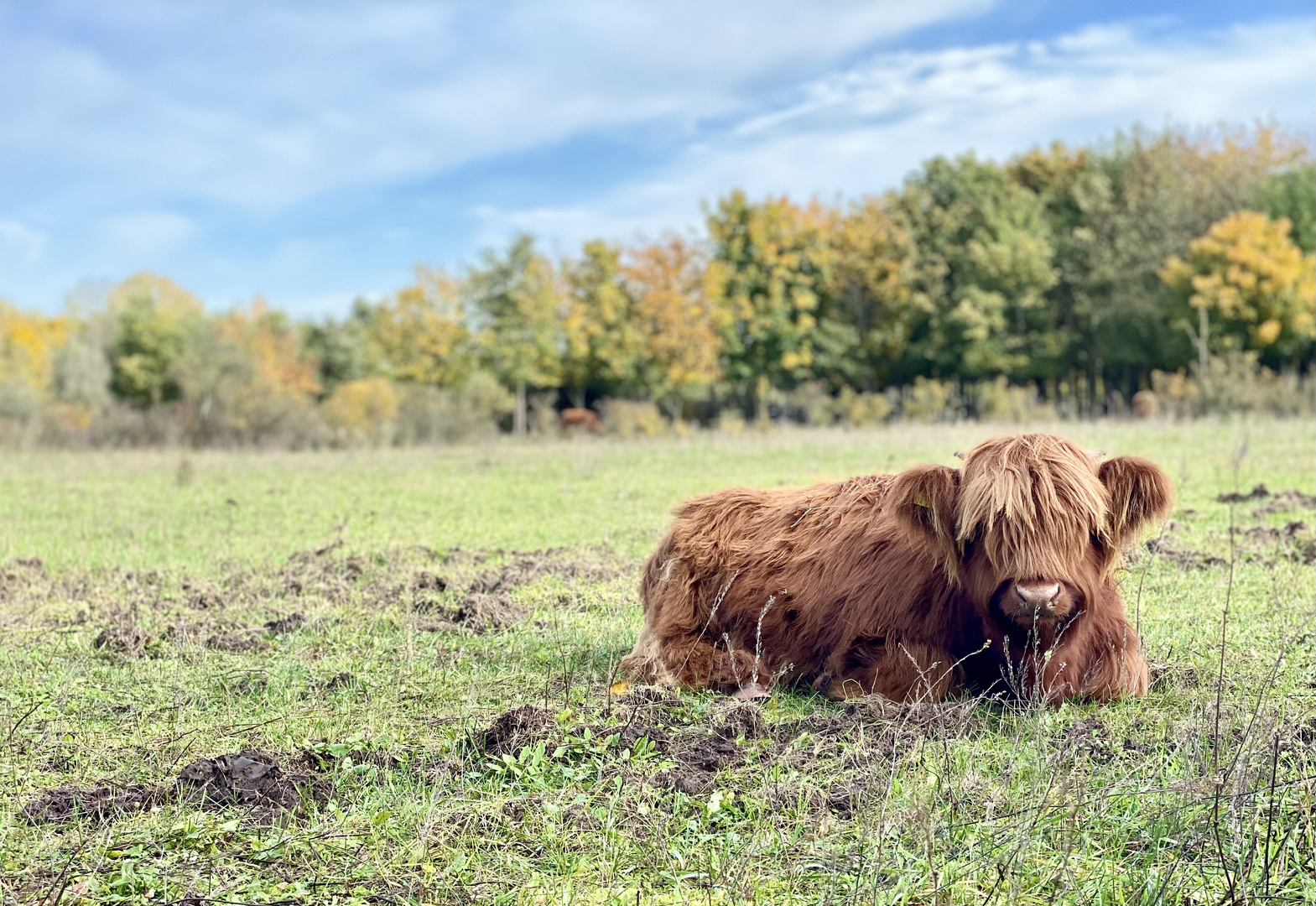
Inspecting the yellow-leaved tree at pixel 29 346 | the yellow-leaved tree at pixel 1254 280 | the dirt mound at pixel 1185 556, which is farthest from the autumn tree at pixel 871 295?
the yellow-leaved tree at pixel 29 346

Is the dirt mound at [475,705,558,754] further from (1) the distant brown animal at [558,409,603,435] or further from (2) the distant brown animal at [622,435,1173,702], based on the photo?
(1) the distant brown animal at [558,409,603,435]

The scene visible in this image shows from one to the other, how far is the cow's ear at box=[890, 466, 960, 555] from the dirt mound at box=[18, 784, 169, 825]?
127 inches

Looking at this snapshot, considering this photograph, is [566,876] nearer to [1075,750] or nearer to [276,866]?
[276,866]

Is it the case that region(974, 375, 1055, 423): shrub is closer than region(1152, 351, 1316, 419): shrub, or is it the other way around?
region(1152, 351, 1316, 419): shrub

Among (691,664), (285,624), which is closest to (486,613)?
(285,624)

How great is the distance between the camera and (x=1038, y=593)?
14.4 ft

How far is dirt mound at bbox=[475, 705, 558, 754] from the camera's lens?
4379 mm

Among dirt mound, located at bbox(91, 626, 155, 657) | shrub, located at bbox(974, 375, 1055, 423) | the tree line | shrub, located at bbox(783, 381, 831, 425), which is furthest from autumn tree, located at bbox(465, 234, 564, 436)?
dirt mound, located at bbox(91, 626, 155, 657)

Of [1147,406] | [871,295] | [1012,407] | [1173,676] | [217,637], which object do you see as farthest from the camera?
[871,295]

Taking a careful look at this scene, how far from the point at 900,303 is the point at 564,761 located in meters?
47.1

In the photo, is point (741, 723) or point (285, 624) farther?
point (285, 624)

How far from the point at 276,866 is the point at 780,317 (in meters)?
43.9

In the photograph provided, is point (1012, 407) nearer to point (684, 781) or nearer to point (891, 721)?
point (891, 721)

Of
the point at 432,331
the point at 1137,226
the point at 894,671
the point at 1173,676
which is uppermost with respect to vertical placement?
the point at 1137,226
